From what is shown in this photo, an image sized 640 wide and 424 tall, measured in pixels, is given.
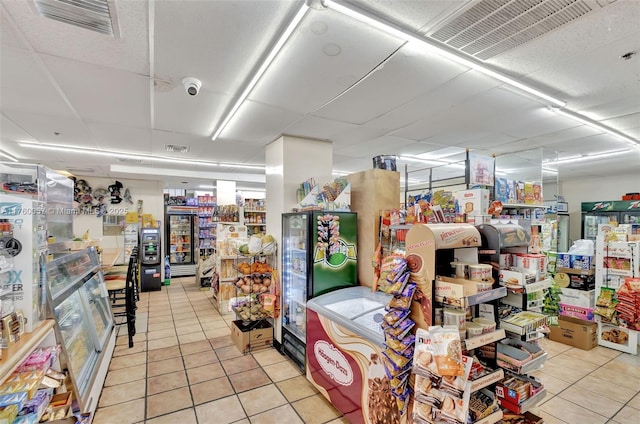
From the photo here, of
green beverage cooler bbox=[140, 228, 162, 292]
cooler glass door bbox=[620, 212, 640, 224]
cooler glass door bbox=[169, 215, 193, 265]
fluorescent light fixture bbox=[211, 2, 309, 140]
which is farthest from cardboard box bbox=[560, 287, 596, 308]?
cooler glass door bbox=[169, 215, 193, 265]

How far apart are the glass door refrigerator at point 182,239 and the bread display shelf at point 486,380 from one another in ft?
29.4

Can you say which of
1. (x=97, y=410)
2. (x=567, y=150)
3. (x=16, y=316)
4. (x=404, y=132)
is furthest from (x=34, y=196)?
(x=567, y=150)

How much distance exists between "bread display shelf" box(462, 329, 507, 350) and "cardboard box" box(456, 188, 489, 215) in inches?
36.3

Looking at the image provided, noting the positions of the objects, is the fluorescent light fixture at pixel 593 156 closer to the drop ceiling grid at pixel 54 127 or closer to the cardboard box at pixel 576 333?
the cardboard box at pixel 576 333

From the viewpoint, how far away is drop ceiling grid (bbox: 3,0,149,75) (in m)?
1.81

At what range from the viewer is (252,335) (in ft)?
13.3

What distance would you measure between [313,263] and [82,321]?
2382mm

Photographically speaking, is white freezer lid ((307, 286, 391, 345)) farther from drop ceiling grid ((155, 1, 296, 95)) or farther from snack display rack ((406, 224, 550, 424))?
drop ceiling grid ((155, 1, 296, 95))

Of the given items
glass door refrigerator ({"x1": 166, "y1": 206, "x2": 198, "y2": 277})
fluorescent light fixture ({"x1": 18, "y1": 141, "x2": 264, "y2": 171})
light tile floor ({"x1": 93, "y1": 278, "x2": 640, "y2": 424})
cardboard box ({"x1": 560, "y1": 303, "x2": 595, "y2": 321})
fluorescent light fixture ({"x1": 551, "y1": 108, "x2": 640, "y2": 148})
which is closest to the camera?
light tile floor ({"x1": 93, "y1": 278, "x2": 640, "y2": 424})

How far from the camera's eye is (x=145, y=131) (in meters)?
4.33

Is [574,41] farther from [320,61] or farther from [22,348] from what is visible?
[22,348]

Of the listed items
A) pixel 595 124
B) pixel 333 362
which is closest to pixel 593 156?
pixel 595 124

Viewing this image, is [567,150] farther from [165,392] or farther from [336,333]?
[165,392]

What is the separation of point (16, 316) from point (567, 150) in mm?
7654
